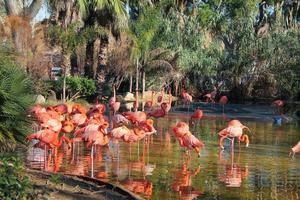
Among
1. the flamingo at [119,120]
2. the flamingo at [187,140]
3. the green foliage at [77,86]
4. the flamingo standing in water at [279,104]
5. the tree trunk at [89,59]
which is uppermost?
the tree trunk at [89,59]

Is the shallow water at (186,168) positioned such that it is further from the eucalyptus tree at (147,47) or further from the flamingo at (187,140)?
the eucalyptus tree at (147,47)

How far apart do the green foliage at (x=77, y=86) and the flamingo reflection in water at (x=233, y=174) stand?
15987mm

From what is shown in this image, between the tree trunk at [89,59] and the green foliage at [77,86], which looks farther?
the tree trunk at [89,59]

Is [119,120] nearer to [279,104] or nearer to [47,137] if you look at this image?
[47,137]

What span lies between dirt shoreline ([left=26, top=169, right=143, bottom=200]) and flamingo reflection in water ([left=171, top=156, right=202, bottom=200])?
3.01 ft

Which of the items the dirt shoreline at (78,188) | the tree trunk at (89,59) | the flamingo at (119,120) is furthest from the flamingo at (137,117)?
the tree trunk at (89,59)

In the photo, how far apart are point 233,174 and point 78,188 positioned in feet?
9.72

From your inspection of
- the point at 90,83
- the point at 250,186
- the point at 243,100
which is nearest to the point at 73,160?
the point at 250,186

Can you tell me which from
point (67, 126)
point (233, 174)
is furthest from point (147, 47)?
point (233, 174)

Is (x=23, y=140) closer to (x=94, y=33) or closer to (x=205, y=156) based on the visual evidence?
(x=205, y=156)

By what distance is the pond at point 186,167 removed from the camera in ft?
26.3

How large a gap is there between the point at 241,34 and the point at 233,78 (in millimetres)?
2559

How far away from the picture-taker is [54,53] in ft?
94.2

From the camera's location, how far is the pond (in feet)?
26.3
